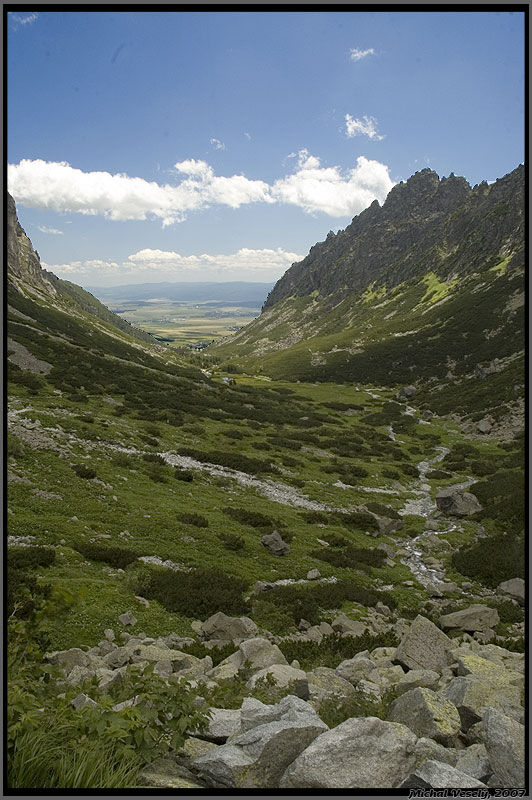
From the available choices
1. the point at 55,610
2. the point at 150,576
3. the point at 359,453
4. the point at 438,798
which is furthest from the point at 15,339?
the point at 438,798

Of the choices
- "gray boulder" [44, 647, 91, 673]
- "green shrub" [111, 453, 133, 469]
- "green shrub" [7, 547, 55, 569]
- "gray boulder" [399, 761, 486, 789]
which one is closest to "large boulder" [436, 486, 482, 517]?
"green shrub" [111, 453, 133, 469]

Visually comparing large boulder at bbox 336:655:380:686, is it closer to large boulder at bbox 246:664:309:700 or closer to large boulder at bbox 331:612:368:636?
large boulder at bbox 246:664:309:700

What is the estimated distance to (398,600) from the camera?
60.2ft

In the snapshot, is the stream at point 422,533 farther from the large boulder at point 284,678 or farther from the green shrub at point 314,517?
the large boulder at point 284,678

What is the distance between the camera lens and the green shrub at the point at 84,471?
940 inches

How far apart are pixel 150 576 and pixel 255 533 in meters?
8.36

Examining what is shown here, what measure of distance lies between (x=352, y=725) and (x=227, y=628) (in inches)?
342

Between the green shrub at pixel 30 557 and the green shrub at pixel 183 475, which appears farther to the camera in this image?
the green shrub at pixel 183 475

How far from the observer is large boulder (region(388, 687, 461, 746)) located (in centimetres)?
629

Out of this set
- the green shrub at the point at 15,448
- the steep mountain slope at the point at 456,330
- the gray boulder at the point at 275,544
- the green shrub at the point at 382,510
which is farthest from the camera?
the steep mountain slope at the point at 456,330

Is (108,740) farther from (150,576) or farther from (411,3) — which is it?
(150,576)

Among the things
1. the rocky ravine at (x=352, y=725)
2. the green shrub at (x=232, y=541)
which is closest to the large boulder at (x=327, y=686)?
the rocky ravine at (x=352, y=725)

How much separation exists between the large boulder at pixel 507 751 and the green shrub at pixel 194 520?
18.1 meters

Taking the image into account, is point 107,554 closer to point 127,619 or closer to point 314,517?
point 127,619
